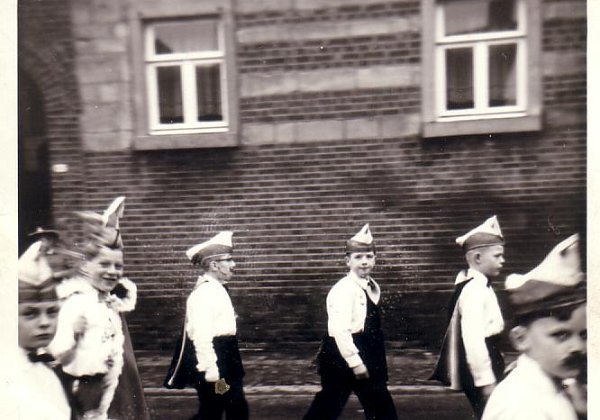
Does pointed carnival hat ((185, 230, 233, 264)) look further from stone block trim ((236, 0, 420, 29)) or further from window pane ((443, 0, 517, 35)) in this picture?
window pane ((443, 0, 517, 35))

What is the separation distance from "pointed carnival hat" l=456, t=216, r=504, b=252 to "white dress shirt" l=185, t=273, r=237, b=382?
1.51 metres

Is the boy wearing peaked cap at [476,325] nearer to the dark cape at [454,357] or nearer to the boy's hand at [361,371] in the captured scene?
the dark cape at [454,357]

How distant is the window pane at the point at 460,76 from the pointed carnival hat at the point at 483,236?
0.73m

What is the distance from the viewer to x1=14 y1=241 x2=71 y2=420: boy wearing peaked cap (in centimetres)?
426

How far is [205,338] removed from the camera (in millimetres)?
4086

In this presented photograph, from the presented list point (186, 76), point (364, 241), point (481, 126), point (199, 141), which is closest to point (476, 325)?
point (364, 241)

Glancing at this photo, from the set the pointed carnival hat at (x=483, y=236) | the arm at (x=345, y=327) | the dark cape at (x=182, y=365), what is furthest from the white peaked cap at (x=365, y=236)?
the dark cape at (x=182, y=365)

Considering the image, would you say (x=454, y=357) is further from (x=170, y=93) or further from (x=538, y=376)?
(x=170, y=93)

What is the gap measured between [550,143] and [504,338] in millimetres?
1210

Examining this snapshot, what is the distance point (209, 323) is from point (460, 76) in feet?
7.15

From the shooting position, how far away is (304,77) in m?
4.02

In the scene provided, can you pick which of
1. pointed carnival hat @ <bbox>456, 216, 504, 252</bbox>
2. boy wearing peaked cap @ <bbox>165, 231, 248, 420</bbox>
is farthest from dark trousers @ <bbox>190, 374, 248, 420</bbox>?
pointed carnival hat @ <bbox>456, 216, 504, 252</bbox>

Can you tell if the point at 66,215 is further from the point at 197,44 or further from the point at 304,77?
the point at 304,77
